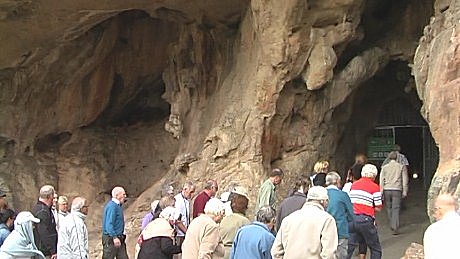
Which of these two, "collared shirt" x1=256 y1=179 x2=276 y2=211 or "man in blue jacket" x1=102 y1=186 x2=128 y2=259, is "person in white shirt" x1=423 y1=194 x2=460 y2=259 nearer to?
→ "collared shirt" x1=256 y1=179 x2=276 y2=211

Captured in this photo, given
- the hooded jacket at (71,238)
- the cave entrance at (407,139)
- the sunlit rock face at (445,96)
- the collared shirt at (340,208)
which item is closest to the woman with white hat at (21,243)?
the hooded jacket at (71,238)

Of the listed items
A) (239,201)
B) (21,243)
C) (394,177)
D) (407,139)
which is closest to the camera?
(239,201)

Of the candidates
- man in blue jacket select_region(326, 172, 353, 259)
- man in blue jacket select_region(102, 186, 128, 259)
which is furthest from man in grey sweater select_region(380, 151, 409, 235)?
man in blue jacket select_region(102, 186, 128, 259)

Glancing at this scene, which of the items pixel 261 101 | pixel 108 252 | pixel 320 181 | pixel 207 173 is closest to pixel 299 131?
pixel 261 101

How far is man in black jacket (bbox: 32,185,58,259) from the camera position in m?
8.72

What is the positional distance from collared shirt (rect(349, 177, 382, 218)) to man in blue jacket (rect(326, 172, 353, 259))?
28.6 inches

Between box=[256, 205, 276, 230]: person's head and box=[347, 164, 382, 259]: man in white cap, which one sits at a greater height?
box=[256, 205, 276, 230]: person's head

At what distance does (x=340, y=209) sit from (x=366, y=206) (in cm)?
108

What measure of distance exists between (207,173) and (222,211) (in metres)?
7.62

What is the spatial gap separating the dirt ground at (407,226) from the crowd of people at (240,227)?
5.22 ft

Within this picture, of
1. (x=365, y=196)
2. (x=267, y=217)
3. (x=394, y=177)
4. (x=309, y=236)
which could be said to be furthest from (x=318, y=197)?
(x=394, y=177)

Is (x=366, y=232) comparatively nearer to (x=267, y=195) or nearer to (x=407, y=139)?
(x=267, y=195)

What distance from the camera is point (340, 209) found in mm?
8742

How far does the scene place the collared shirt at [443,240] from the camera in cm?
541
